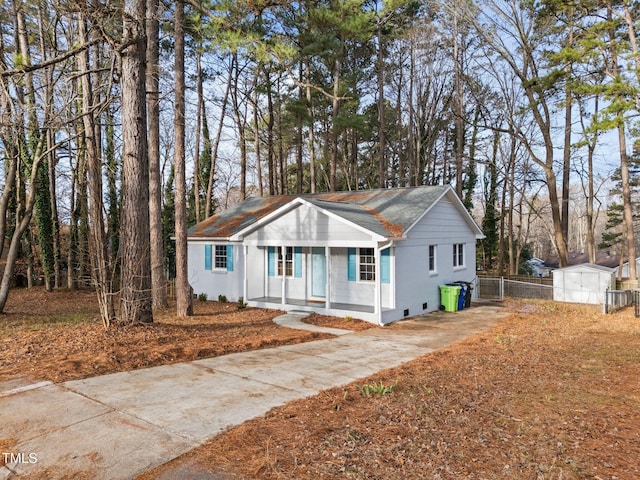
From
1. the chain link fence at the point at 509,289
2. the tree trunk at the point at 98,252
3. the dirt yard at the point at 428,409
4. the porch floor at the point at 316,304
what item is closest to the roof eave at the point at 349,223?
the porch floor at the point at 316,304

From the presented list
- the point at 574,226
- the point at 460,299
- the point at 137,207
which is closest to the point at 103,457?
the point at 137,207

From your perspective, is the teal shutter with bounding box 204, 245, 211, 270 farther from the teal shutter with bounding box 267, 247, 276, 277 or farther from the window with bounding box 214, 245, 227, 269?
the teal shutter with bounding box 267, 247, 276, 277

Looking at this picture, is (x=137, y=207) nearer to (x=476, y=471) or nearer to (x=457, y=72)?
(x=476, y=471)

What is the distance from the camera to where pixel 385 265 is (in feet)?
39.8

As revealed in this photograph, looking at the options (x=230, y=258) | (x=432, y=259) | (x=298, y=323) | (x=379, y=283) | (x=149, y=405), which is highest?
(x=230, y=258)

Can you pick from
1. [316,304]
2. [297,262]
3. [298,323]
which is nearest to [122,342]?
[298,323]

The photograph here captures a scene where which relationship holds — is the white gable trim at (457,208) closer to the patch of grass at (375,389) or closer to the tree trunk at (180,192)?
the tree trunk at (180,192)

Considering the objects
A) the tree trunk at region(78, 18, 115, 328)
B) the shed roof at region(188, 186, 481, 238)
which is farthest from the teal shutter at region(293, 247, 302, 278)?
the tree trunk at region(78, 18, 115, 328)

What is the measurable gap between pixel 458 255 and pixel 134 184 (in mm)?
12445

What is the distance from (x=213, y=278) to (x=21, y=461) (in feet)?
43.2

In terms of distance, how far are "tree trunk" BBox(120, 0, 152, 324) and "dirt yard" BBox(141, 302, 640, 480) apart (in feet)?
14.8

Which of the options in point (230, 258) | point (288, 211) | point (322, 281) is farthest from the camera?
point (230, 258)

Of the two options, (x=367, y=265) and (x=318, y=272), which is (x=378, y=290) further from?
(x=318, y=272)

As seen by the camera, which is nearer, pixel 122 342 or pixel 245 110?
pixel 122 342
